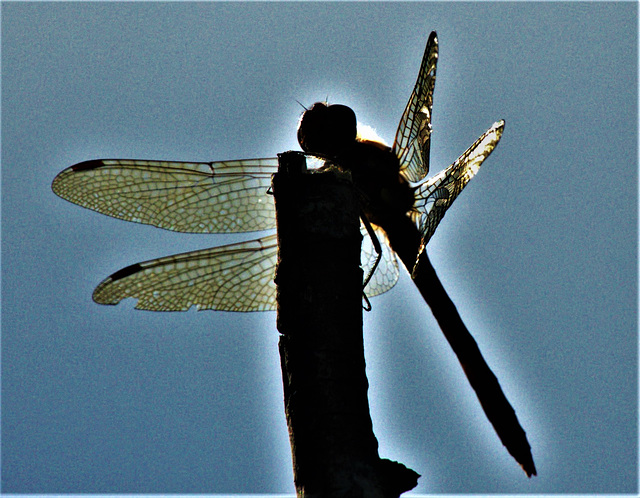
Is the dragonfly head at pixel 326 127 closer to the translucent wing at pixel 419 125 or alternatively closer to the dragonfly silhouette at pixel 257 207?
the dragonfly silhouette at pixel 257 207

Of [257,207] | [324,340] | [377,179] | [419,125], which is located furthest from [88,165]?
[324,340]

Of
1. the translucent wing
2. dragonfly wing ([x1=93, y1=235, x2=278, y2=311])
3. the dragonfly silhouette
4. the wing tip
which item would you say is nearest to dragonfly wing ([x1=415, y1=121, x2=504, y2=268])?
the dragonfly silhouette

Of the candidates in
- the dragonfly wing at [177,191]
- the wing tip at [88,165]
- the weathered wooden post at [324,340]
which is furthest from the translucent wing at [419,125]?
the wing tip at [88,165]

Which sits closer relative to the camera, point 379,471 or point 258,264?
point 379,471

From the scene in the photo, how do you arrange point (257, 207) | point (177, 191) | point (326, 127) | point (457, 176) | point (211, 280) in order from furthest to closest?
point (211, 280) → point (257, 207) → point (177, 191) → point (326, 127) → point (457, 176)

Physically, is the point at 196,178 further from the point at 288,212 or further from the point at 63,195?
the point at 288,212

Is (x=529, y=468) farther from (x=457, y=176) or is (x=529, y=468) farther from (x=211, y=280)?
(x=211, y=280)

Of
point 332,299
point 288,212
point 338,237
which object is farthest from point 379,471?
point 288,212
